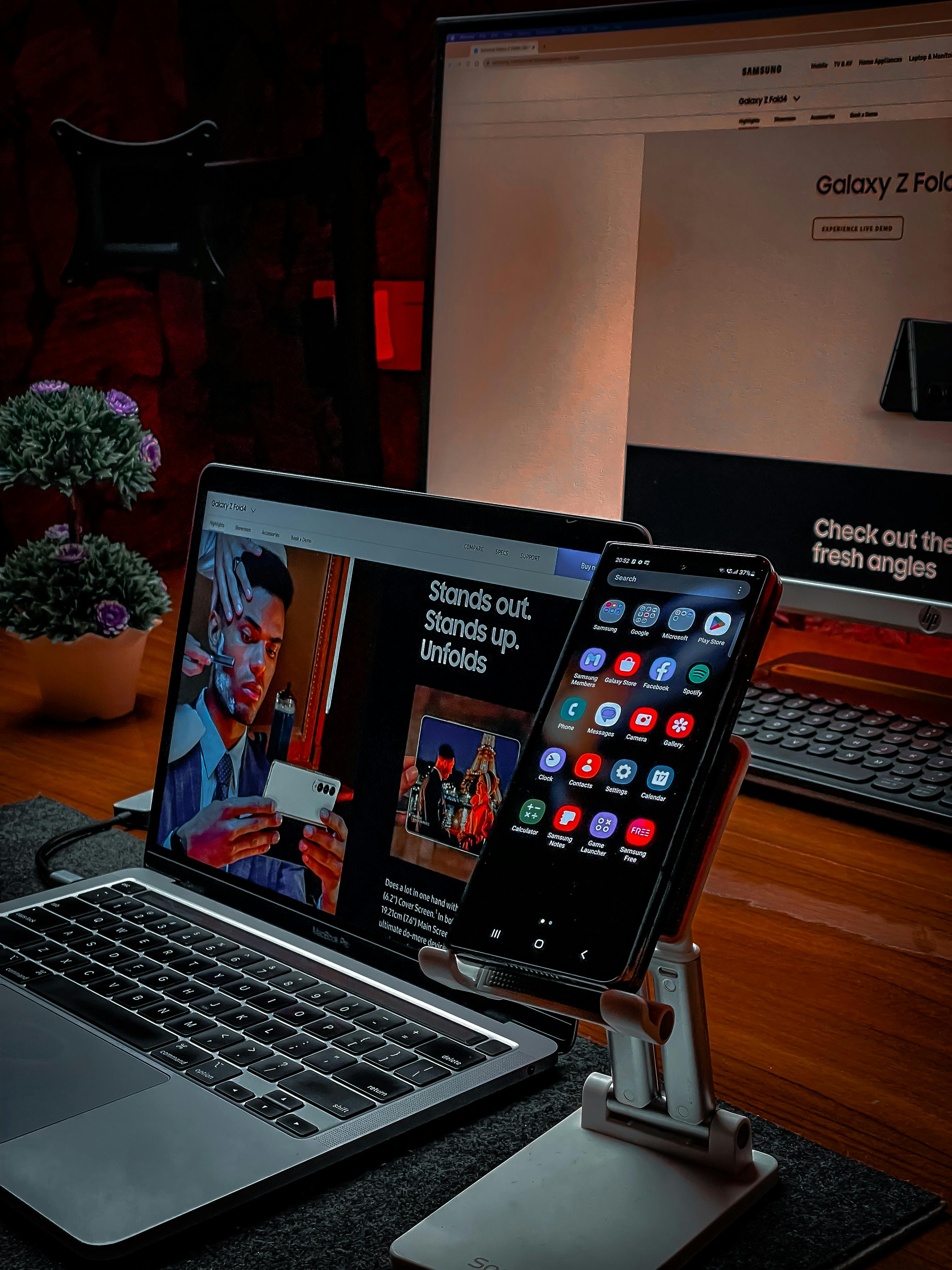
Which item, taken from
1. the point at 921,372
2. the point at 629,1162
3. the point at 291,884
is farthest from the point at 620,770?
the point at 921,372

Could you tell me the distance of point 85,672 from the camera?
1011 mm

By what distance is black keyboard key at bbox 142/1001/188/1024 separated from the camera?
1.76 feet

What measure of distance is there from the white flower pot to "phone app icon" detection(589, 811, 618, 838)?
69 cm

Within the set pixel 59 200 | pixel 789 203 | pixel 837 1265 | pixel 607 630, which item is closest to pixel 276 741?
pixel 607 630

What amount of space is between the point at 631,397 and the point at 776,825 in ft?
1.12

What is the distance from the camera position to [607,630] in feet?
1.50

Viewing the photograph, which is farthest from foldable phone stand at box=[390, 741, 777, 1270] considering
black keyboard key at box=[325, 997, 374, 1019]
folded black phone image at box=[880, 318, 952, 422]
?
folded black phone image at box=[880, 318, 952, 422]

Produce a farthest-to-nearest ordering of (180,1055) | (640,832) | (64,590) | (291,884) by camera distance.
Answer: (64,590) → (291,884) → (180,1055) → (640,832)

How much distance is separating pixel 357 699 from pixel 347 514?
10cm

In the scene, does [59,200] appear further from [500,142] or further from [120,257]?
[500,142]

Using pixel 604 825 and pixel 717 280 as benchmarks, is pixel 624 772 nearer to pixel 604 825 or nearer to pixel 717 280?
pixel 604 825

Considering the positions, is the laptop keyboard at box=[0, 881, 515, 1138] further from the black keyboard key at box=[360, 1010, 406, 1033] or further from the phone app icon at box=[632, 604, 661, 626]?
the phone app icon at box=[632, 604, 661, 626]

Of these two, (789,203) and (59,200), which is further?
(59,200)

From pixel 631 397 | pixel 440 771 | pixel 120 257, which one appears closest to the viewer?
pixel 440 771
